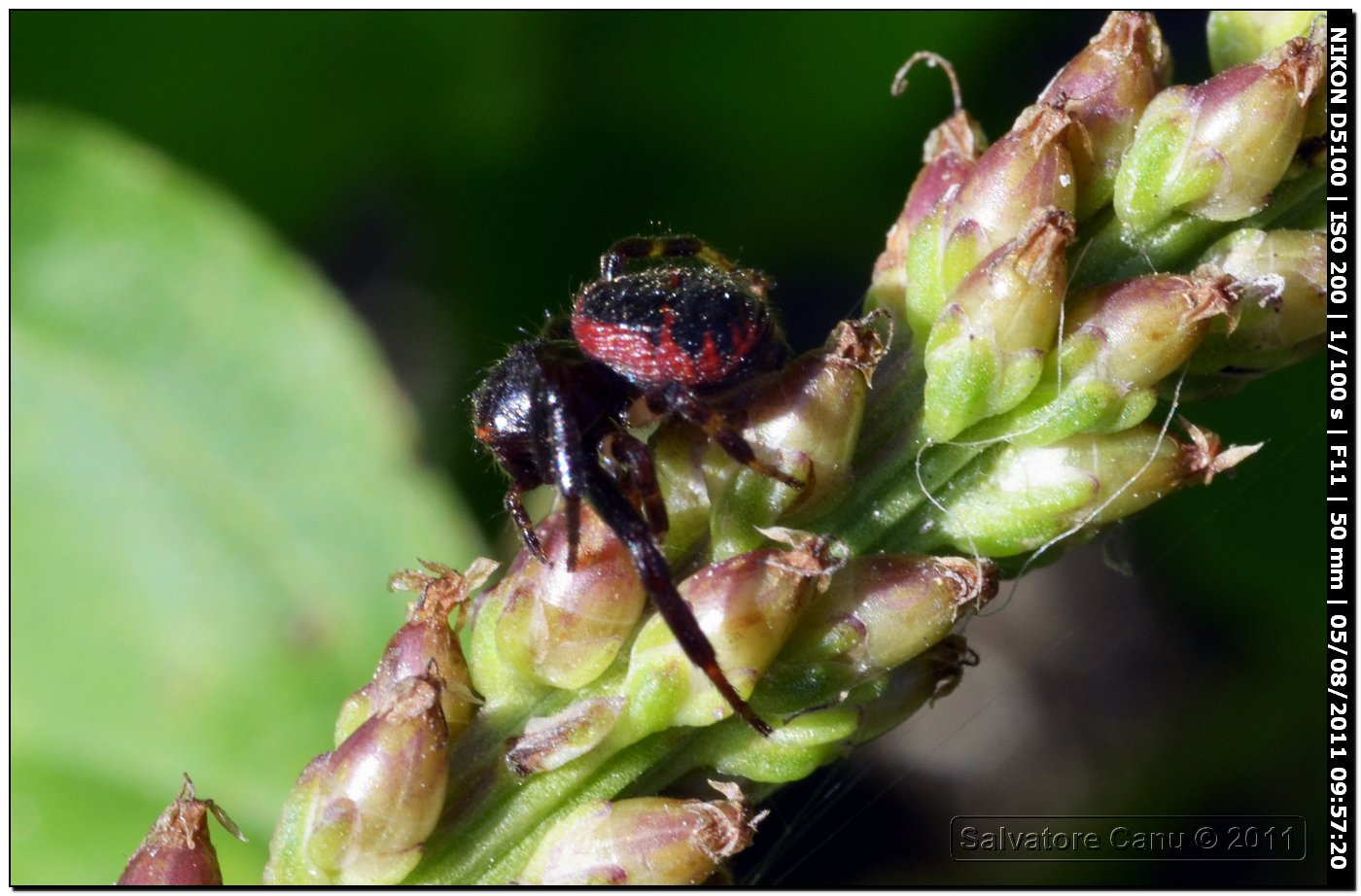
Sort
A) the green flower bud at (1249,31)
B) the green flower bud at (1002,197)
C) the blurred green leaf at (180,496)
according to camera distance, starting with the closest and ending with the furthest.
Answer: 1. the green flower bud at (1002,197)
2. the green flower bud at (1249,31)
3. the blurred green leaf at (180,496)

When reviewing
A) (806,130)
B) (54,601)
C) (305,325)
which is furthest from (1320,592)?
(54,601)

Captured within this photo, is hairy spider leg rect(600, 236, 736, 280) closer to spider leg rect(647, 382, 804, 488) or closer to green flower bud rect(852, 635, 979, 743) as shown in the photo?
spider leg rect(647, 382, 804, 488)

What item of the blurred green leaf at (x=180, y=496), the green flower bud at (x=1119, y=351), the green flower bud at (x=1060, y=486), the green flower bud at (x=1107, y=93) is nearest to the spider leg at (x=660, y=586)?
the green flower bud at (x=1060, y=486)

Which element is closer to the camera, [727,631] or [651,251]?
[727,631]

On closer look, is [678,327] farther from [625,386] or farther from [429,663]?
[429,663]

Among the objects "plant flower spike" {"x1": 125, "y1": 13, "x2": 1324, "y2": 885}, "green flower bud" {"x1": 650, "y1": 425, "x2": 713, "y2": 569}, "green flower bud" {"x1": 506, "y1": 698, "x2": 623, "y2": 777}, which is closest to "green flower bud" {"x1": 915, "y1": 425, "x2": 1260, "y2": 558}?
"plant flower spike" {"x1": 125, "y1": 13, "x2": 1324, "y2": 885}

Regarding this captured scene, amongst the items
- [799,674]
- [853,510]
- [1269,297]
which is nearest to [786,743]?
[799,674]

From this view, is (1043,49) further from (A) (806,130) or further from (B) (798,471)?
(B) (798,471)

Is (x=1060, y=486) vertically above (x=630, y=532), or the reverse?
(x=630, y=532)

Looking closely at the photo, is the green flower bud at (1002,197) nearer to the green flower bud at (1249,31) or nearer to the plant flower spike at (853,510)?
the plant flower spike at (853,510)
